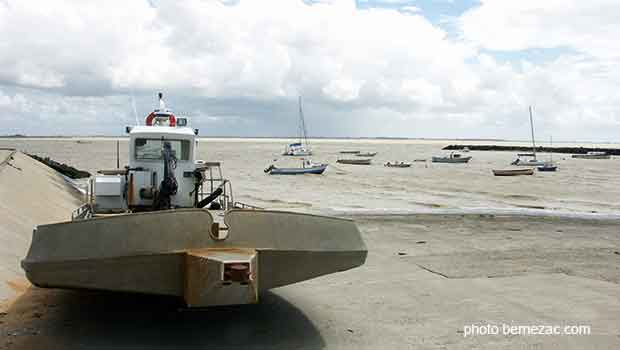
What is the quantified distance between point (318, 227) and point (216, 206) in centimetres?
326

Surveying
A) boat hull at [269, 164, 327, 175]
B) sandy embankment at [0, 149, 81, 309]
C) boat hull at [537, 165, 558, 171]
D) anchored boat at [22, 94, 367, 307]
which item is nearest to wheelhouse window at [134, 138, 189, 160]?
sandy embankment at [0, 149, 81, 309]

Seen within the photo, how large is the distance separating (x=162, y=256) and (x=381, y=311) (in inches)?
118

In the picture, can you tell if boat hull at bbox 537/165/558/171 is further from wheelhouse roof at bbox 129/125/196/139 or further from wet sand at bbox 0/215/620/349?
wheelhouse roof at bbox 129/125/196/139

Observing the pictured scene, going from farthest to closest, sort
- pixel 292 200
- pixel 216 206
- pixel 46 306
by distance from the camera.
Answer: pixel 292 200 → pixel 216 206 → pixel 46 306

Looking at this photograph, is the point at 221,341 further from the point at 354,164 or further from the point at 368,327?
the point at 354,164

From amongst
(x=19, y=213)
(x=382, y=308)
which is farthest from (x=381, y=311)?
(x=19, y=213)

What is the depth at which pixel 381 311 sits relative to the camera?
7.31 m

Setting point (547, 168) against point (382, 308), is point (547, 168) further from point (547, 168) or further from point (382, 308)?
point (382, 308)

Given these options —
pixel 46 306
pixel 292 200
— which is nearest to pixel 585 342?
pixel 46 306

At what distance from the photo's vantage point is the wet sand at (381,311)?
6215 mm

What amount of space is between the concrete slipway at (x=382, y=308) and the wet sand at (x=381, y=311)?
0.01 meters

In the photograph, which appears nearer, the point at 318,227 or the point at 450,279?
the point at 318,227

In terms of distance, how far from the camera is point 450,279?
29.5 feet

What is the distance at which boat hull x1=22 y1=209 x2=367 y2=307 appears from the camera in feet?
18.8
